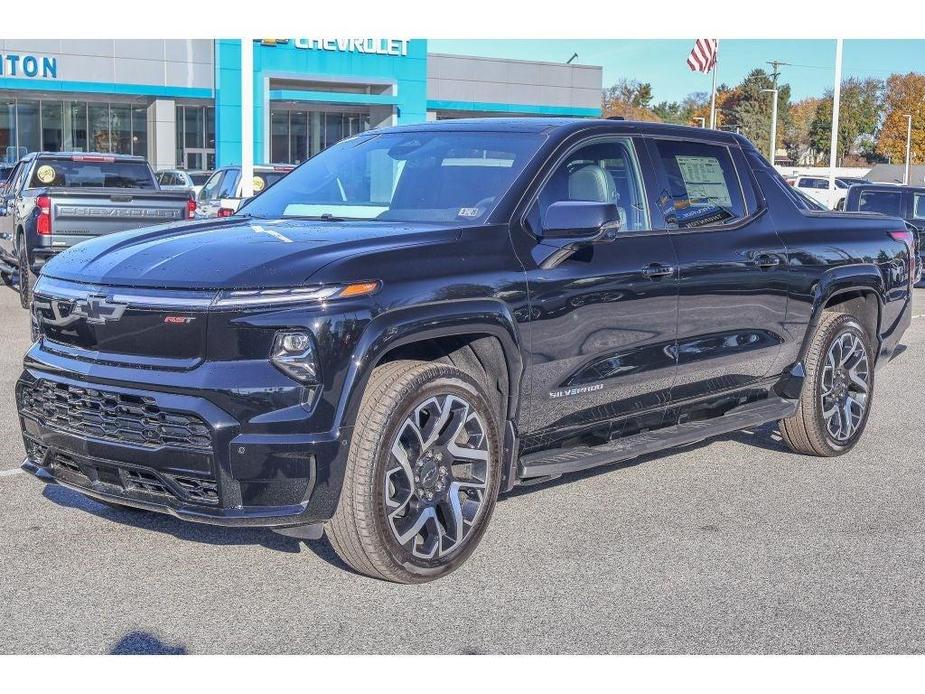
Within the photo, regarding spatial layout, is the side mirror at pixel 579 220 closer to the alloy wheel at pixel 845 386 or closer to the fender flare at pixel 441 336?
the fender flare at pixel 441 336

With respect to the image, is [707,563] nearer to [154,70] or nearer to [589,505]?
[589,505]

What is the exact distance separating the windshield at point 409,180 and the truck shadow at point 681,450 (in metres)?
1.65

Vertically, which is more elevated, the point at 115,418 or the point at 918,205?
the point at 918,205

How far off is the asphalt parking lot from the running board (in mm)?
361

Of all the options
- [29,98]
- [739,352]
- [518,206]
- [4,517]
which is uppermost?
[29,98]

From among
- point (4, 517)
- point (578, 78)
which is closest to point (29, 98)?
point (578, 78)

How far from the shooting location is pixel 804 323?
6887 mm

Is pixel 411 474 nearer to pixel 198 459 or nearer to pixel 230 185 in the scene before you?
pixel 198 459

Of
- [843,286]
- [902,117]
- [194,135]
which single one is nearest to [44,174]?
[843,286]

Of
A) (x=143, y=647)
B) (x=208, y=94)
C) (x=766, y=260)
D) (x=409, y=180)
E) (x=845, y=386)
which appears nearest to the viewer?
(x=143, y=647)

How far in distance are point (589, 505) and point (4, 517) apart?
2.88 metres

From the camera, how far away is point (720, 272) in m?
6.17

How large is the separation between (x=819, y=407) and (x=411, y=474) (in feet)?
11.1

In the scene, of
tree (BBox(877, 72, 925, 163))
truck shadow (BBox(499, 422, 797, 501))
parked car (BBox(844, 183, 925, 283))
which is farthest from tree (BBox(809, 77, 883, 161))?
truck shadow (BBox(499, 422, 797, 501))
